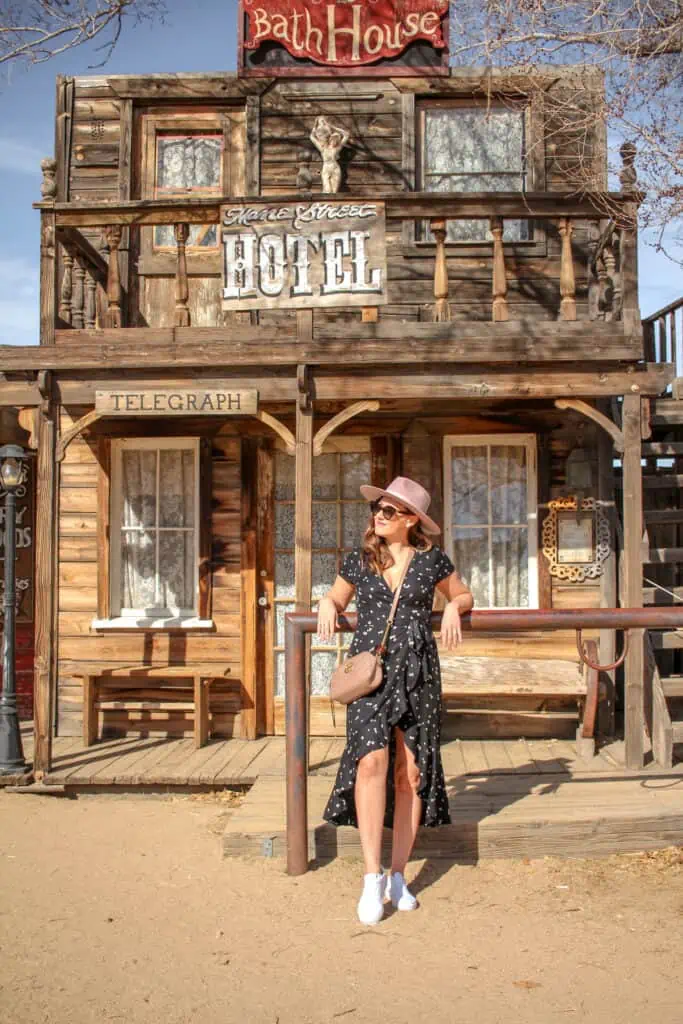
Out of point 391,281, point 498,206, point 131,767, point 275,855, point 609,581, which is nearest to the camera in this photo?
point 275,855

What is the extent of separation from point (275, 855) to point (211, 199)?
437cm

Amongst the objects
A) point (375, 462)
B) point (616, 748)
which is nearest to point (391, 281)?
point (375, 462)

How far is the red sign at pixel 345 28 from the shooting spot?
869cm

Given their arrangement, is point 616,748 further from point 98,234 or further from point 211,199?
point 98,234

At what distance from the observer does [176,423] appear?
839 cm

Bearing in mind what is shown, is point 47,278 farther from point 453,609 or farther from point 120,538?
point 453,609

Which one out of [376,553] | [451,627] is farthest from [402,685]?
[376,553]

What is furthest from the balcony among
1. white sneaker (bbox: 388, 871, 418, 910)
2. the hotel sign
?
white sneaker (bbox: 388, 871, 418, 910)

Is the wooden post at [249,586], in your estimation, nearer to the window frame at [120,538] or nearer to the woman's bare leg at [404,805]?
the window frame at [120,538]

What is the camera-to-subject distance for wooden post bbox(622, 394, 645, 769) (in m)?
6.37

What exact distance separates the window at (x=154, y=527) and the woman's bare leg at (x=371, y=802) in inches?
173

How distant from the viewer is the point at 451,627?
4324mm

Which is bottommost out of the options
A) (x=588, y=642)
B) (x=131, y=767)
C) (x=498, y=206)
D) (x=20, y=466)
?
(x=131, y=767)

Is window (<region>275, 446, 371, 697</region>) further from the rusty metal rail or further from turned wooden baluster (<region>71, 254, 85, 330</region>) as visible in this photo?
the rusty metal rail
